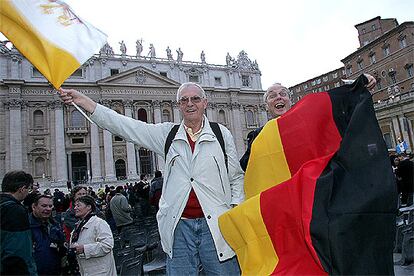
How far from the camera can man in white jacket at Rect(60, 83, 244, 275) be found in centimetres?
248

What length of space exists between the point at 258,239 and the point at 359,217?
74cm

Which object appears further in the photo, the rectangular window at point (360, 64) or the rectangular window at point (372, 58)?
the rectangular window at point (360, 64)

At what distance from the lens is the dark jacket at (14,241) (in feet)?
8.94

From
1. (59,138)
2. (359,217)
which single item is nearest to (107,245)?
(359,217)

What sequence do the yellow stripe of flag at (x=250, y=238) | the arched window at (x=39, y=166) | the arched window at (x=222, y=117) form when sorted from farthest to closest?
the arched window at (x=222, y=117), the arched window at (x=39, y=166), the yellow stripe of flag at (x=250, y=238)

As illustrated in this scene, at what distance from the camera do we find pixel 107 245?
3.88 m

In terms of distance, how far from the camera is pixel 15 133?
35812mm

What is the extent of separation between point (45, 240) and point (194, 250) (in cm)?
227

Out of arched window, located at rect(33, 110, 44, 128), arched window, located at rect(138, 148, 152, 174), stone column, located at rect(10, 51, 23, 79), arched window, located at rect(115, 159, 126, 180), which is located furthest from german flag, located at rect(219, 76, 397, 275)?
stone column, located at rect(10, 51, 23, 79)

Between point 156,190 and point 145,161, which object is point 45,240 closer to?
point 156,190

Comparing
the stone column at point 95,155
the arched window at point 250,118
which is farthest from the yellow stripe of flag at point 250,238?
the arched window at point 250,118

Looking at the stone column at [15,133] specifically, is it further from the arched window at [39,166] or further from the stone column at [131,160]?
the stone column at [131,160]

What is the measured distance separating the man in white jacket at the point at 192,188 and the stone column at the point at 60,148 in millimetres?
36281

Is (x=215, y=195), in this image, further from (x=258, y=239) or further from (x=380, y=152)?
(x=380, y=152)
